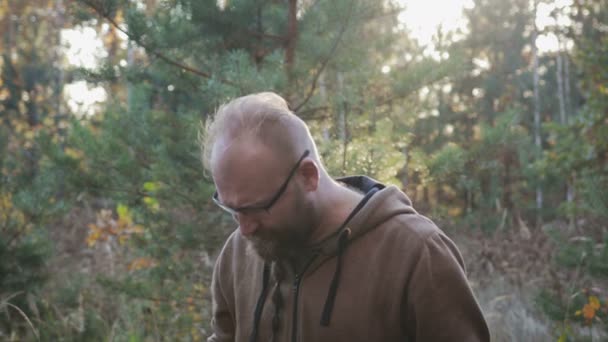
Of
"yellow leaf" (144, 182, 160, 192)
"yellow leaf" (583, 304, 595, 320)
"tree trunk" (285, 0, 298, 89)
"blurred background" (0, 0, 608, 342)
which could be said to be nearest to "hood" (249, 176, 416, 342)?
"blurred background" (0, 0, 608, 342)

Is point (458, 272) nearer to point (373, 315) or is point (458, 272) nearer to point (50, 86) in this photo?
point (373, 315)

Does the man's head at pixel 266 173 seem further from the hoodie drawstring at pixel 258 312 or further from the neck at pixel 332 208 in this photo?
the hoodie drawstring at pixel 258 312

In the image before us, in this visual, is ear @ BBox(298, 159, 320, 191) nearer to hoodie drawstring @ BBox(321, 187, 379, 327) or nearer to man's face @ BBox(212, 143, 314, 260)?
man's face @ BBox(212, 143, 314, 260)

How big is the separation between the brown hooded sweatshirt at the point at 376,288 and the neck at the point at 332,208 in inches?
1.5

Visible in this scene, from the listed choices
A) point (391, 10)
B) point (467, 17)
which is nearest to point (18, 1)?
point (467, 17)

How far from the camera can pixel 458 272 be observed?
6.41 ft

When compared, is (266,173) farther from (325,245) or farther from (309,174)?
(325,245)

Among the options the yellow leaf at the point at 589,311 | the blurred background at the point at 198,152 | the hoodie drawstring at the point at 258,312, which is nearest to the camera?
the hoodie drawstring at the point at 258,312

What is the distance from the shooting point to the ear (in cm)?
208

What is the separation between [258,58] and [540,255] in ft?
14.8

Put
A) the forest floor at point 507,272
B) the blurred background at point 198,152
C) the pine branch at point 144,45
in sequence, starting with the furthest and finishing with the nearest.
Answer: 1. the forest floor at point 507,272
2. the pine branch at point 144,45
3. the blurred background at point 198,152

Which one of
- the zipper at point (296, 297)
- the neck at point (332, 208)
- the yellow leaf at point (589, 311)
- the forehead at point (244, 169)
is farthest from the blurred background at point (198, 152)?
the forehead at point (244, 169)

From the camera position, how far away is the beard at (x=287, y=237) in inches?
83.0

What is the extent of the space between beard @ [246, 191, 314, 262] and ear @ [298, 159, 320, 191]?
0.05 meters
